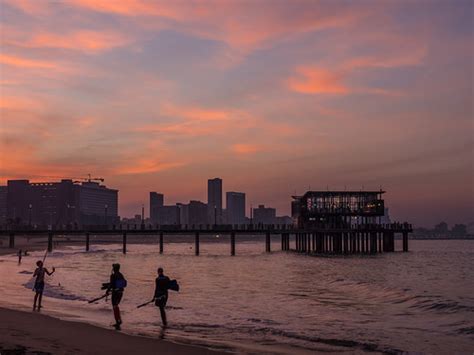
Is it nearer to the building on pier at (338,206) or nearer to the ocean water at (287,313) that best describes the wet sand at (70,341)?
the ocean water at (287,313)

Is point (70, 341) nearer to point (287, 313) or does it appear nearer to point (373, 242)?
point (287, 313)

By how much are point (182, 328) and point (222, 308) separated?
6839 mm

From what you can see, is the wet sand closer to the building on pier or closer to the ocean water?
the ocean water

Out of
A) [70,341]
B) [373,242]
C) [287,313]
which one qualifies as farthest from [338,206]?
[70,341]

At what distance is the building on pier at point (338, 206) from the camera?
355ft

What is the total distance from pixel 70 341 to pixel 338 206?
9800cm

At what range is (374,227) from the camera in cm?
10556

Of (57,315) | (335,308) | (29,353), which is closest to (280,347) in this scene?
(29,353)

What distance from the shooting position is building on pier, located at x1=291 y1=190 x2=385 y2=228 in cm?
10825

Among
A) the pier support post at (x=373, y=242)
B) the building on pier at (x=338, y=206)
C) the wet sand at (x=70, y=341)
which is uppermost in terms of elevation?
the building on pier at (x=338, y=206)

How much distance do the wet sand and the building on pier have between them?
93.1 metres

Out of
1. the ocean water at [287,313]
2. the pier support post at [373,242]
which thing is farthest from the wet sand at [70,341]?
the pier support post at [373,242]

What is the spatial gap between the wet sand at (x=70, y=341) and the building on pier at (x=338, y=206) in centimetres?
9310

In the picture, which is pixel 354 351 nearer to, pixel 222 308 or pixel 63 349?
pixel 63 349
